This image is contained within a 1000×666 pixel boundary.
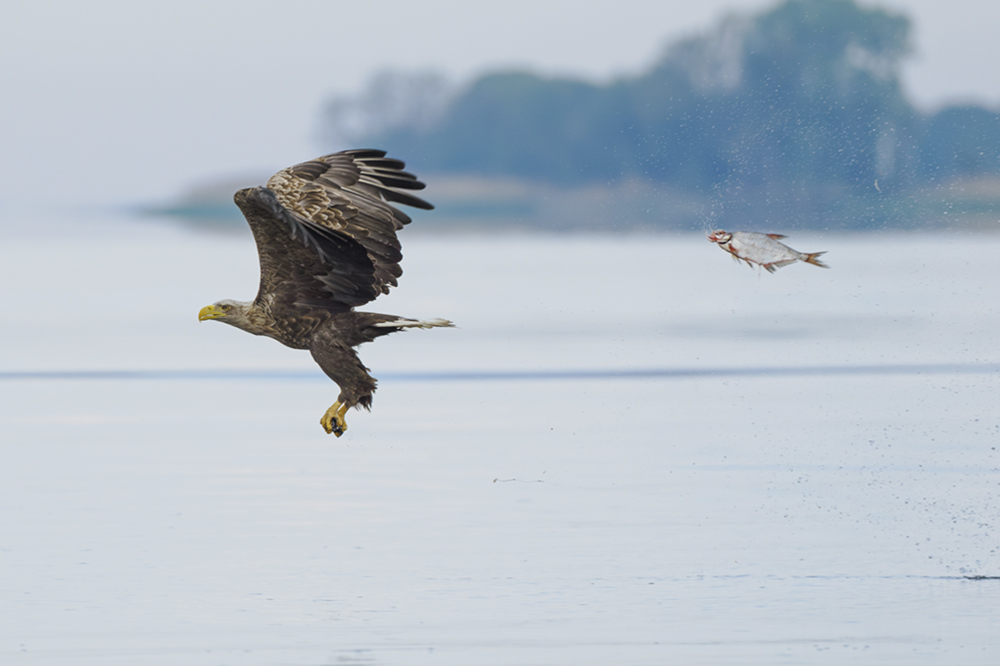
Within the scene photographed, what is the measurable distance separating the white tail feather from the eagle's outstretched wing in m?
0.19

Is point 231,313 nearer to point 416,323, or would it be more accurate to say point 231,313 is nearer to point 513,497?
point 416,323

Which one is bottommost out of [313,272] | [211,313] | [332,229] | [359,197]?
[211,313]

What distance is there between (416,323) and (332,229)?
91 cm

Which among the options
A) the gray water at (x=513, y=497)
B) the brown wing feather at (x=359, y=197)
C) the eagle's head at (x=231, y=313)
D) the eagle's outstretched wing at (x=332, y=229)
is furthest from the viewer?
the brown wing feather at (x=359, y=197)


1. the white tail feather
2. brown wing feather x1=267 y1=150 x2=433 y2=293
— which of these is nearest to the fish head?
the white tail feather

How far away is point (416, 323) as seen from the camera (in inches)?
363

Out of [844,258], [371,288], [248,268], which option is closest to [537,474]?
[371,288]

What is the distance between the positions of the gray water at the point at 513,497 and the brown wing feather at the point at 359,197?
60.5 inches

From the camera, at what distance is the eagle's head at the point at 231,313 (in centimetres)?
962

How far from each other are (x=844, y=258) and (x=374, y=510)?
28.9 m

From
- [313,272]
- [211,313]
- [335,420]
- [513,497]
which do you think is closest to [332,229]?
[313,272]

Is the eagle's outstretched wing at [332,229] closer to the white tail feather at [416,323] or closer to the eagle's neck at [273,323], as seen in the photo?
the eagle's neck at [273,323]

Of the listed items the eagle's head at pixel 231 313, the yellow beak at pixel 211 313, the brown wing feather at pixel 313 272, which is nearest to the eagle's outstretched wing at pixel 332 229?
the brown wing feather at pixel 313 272

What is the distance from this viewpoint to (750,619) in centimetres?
812
